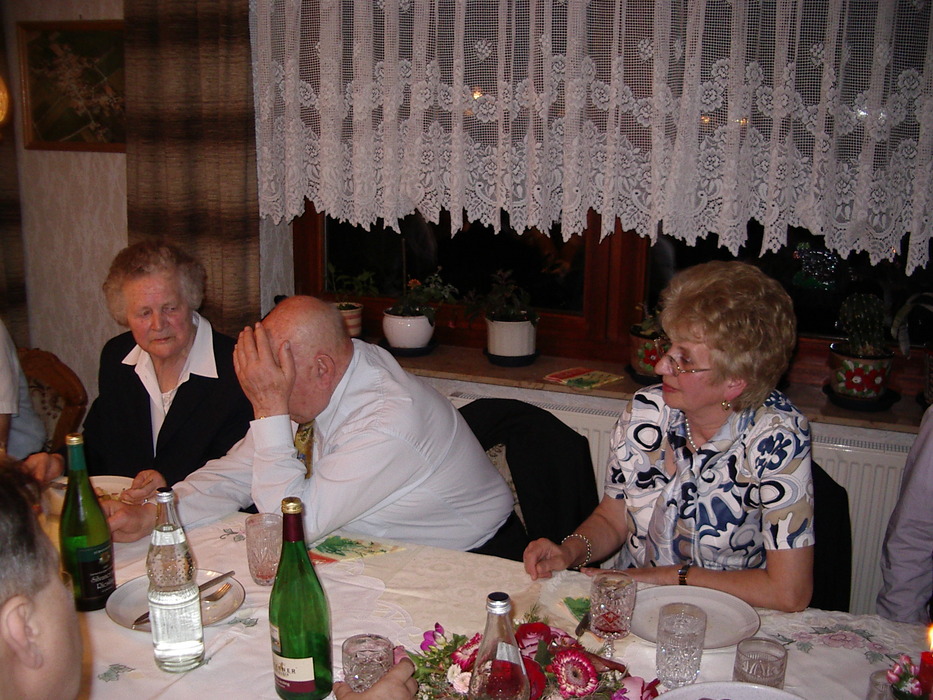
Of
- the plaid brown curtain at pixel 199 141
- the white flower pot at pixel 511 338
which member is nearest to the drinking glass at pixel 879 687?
the white flower pot at pixel 511 338

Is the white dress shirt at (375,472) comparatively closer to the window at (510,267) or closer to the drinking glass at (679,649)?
the drinking glass at (679,649)

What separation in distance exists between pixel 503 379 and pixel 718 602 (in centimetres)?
155

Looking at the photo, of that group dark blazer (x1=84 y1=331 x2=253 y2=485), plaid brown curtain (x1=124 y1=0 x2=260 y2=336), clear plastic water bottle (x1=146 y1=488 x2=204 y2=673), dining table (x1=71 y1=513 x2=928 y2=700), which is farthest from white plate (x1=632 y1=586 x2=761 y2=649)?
plaid brown curtain (x1=124 y1=0 x2=260 y2=336)

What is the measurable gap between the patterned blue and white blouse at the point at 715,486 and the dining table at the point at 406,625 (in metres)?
0.26

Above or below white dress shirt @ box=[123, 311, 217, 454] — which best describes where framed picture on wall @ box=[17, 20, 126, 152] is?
above

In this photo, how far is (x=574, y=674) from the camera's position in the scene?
116 cm

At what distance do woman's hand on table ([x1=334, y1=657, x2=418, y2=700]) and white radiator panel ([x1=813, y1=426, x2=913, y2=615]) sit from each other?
187cm

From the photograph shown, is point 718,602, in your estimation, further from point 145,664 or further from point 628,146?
point 628,146

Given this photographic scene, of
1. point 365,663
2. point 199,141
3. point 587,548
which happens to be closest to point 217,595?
point 365,663

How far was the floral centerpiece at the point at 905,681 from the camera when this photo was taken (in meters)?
1.12

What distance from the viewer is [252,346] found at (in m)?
1.78

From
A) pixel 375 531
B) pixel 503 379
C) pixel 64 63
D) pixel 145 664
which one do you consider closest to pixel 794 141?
pixel 503 379

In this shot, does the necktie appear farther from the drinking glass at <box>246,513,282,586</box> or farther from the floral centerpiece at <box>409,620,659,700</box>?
the floral centerpiece at <box>409,620,659,700</box>

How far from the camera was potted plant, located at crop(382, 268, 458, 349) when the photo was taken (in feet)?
10.4
